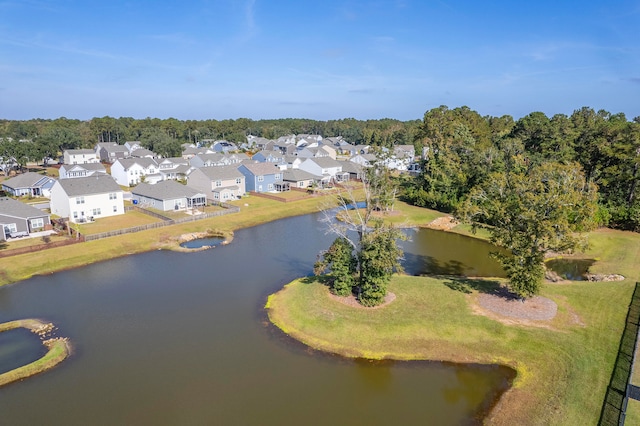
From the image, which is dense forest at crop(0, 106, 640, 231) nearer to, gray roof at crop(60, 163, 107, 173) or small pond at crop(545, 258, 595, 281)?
small pond at crop(545, 258, 595, 281)

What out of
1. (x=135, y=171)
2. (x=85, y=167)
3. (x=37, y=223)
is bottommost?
(x=37, y=223)

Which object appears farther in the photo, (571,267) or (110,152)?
(110,152)

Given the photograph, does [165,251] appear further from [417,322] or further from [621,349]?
[621,349]

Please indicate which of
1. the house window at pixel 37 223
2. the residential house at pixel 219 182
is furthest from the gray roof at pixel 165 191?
the house window at pixel 37 223

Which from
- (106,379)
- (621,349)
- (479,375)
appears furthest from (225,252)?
(621,349)

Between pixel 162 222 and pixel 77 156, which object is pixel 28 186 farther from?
pixel 77 156

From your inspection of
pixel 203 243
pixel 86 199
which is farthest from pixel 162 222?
pixel 86 199

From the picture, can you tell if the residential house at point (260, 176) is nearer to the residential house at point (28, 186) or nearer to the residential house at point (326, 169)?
the residential house at point (326, 169)
